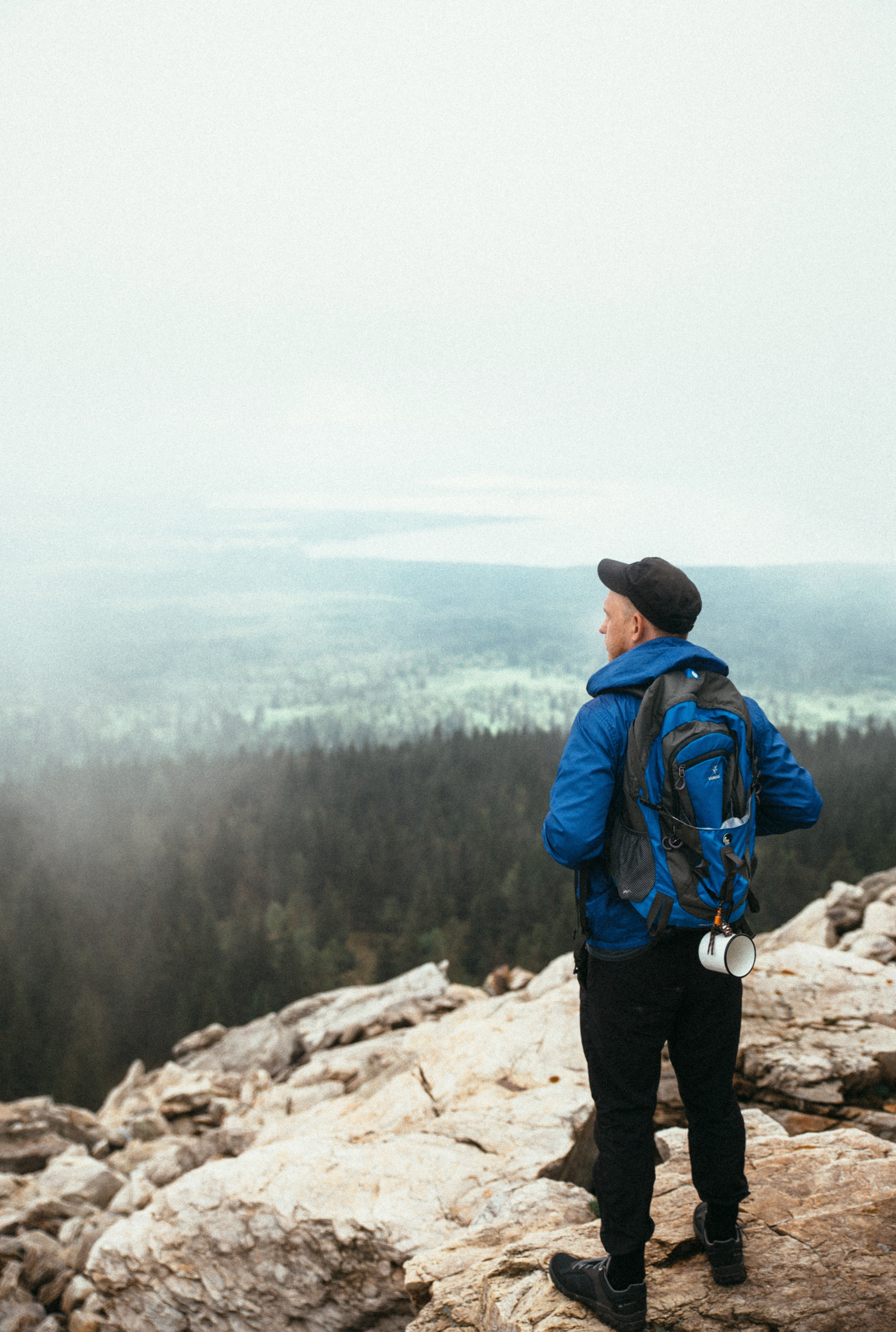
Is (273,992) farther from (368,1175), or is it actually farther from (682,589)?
(682,589)

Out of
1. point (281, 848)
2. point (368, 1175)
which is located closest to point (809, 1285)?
point (368, 1175)

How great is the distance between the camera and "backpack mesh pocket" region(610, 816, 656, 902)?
385cm

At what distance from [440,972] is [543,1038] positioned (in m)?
19.0

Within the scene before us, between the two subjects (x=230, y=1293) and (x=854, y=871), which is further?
(x=854, y=871)

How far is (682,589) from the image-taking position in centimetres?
420

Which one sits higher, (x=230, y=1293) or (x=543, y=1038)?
(x=543, y=1038)

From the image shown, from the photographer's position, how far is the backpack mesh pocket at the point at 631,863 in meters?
3.85

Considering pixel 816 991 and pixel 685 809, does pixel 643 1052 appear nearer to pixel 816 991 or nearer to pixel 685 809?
pixel 685 809

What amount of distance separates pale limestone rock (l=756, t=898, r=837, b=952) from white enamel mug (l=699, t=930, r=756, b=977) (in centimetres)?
1275

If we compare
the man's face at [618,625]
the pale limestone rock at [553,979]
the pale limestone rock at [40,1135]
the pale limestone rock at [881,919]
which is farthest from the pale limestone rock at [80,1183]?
the man's face at [618,625]

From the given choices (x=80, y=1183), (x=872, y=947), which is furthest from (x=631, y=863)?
(x=80, y=1183)

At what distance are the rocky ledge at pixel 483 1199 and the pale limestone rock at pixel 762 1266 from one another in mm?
13

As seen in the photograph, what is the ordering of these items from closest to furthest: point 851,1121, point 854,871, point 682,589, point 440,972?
point 682,589, point 851,1121, point 440,972, point 854,871

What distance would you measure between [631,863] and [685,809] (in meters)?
0.40
